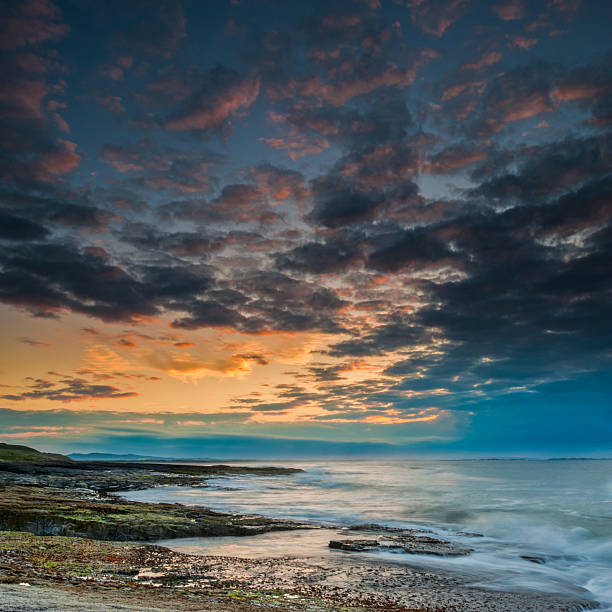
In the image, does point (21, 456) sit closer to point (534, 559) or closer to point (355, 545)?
point (355, 545)

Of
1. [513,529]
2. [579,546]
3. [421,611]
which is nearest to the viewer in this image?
[421,611]

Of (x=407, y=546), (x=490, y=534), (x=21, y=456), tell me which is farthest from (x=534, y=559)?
(x=21, y=456)

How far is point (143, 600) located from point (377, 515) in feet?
103

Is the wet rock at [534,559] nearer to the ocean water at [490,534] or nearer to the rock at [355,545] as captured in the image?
the ocean water at [490,534]

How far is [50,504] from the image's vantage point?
80.6 ft

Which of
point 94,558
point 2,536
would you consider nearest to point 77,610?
point 94,558

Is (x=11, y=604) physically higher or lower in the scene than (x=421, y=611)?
higher

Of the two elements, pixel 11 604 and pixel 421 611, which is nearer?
pixel 11 604

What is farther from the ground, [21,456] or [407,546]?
[21,456]

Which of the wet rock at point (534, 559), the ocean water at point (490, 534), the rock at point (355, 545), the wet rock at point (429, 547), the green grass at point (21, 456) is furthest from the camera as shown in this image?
the green grass at point (21, 456)

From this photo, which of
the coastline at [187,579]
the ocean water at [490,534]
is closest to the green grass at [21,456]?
the ocean water at [490,534]

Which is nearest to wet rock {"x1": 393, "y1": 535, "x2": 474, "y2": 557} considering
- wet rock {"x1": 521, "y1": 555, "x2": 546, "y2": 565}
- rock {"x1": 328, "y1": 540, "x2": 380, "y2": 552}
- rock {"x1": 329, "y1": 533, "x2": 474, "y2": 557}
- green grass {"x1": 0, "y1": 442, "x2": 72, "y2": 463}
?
rock {"x1": 329, "y1": 533, "x2": 474, "y2": 557}

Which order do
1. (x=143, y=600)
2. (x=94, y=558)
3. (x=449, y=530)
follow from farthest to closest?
(x=449, y=530), (x=94, y=558), (x=143, y=600)

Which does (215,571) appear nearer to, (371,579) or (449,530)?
(371,579)
